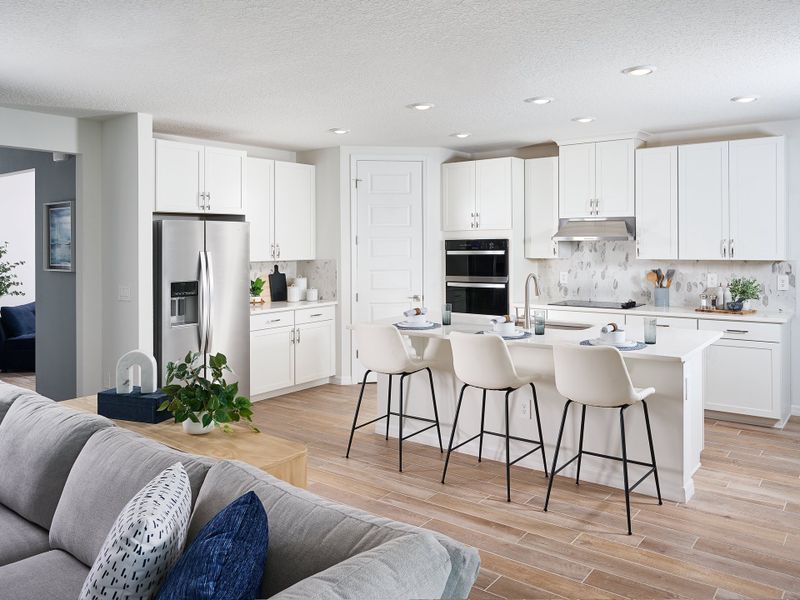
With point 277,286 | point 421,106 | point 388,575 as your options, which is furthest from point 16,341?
point 388,575

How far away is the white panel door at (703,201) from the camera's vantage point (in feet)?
17.7

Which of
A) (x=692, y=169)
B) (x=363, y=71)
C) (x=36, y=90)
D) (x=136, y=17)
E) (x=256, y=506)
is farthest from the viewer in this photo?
(x=692, y=169)

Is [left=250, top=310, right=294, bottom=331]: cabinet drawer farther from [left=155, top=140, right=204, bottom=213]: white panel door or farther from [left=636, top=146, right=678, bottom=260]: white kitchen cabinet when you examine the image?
[left=636, top=146, right=678, bottom=260]: white kitchen cabinet

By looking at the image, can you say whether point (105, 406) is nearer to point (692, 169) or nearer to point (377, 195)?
point (377, 195)

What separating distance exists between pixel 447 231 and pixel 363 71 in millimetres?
3129

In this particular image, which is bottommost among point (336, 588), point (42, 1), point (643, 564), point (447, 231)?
point (643, 564)

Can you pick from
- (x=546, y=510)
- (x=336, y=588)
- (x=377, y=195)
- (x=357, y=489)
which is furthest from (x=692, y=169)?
(x=336, y=588)

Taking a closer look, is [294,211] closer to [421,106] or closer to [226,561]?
[421,106]

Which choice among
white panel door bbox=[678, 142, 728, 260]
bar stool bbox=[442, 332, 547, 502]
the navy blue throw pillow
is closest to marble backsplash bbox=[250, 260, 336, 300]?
bar stool bbox=[442, 332, 547, 502]

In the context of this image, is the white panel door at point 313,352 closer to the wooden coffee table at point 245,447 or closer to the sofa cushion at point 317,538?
the wooden coffee table at point 245,447

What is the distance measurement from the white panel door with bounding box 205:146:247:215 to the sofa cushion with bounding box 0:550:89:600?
4.00m

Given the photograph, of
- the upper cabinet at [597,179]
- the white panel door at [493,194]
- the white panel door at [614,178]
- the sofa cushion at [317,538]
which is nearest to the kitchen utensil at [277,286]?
the white panel door at [493,194]

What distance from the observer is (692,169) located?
5516 mm

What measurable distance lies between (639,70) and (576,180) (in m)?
2.32
